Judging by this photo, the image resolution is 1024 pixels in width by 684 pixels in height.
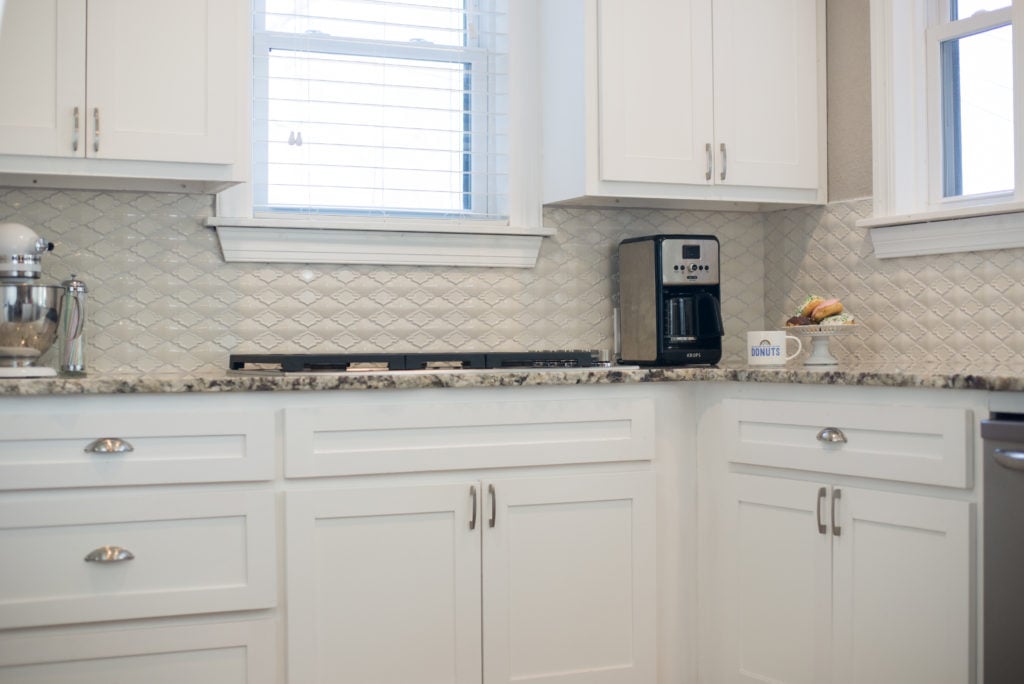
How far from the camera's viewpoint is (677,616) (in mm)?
2609

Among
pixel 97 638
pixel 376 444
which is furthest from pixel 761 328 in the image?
pixel 97 638

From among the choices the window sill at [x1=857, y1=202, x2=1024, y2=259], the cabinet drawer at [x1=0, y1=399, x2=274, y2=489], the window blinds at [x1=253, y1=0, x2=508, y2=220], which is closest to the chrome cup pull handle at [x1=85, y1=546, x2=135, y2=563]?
the cabinet drawer at [x1=0, y1=399, x2=274, y2=489]

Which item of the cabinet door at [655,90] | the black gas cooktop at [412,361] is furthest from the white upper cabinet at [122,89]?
the cabinet door at [655,90]

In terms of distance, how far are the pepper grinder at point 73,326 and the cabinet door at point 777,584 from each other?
5.22 feet

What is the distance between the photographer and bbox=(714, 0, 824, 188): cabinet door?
3008 millimetres

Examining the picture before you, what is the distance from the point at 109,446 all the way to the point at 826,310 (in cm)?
177

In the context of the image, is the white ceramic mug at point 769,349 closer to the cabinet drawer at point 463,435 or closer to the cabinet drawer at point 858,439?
the cabinet drawer at point 858,439

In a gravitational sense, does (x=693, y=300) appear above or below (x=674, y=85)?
below

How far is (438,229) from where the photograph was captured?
2.97 metres

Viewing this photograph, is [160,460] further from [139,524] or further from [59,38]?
[59,38]

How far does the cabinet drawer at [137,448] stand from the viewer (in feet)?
6.97

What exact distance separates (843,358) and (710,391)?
0.65m

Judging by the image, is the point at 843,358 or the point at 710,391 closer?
the point at 710,391

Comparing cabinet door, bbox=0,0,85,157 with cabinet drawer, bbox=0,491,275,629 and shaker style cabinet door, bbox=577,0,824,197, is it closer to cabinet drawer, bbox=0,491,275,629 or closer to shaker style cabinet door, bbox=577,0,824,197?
cabinet drawer, bbox=0,491,275,629
